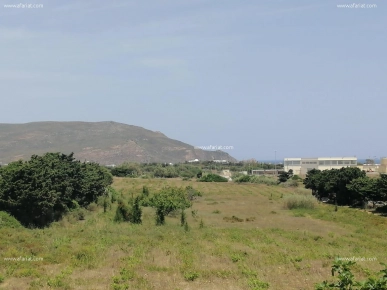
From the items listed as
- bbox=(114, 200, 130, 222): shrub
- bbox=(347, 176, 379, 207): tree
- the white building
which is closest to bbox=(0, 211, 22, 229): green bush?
bbox=(114, 200, 130, 222): shrub

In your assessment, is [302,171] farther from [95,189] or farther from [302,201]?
[95,189]

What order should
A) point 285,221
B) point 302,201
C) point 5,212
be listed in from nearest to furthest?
point 5,212 → point 285,221 → point 302,201

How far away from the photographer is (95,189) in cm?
5553

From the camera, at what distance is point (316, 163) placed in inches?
5832

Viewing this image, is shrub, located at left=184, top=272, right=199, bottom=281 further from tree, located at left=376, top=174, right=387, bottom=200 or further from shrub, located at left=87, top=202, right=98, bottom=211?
tree, located at left=376, top=174, right=387, bottom=200

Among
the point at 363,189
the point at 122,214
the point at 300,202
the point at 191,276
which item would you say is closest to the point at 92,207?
the point at 122,214

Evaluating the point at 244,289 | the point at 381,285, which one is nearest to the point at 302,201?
the point at 244,289

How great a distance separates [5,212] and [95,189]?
22102mm

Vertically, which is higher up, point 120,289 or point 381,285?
point 381,285

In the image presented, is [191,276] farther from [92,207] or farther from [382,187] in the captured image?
[382,187]

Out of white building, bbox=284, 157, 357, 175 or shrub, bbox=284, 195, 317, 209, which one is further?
white building, bbox=284, 157, 357, 175

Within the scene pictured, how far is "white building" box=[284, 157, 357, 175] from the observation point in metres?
142

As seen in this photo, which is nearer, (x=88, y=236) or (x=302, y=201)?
(x=88, y=236)

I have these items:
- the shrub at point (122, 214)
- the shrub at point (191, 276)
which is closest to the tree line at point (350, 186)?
the shrub at point (122, 214)
